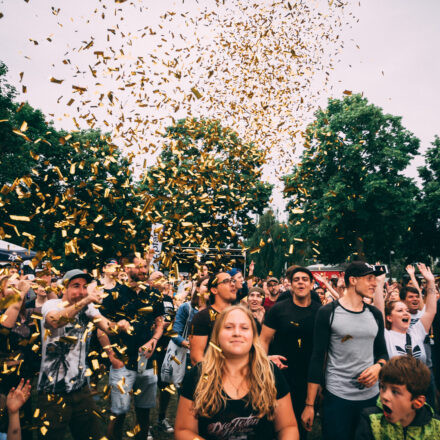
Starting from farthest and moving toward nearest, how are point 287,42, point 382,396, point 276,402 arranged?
1. point 287,42
2. point 382,396
3. point 276,402

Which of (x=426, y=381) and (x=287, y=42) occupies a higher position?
(x=287, y=42)

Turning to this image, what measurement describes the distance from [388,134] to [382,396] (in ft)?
100

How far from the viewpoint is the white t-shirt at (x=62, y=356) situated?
160 inches

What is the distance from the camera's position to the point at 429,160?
33125mm

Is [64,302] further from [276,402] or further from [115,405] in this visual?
[276,402]

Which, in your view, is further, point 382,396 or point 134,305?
point 134,305

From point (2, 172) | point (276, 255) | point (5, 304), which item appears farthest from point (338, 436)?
point (276, 255)

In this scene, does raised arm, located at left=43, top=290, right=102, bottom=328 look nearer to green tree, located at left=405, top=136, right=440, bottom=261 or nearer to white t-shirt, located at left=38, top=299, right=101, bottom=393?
white t-shirt, located at left=38, top=299, right=101, bottom=393

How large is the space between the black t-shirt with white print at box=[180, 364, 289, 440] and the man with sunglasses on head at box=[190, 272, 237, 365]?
5.54 ft

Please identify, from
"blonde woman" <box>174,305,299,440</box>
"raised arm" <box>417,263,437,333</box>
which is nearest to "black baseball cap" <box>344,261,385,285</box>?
"raised arm" <box>417,263,437,333</box>

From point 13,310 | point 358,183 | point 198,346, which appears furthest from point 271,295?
point 358,183

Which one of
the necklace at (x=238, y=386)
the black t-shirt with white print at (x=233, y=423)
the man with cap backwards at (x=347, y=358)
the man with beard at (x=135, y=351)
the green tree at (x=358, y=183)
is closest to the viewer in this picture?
the black t-shirt with white print at (x=233, y=423)

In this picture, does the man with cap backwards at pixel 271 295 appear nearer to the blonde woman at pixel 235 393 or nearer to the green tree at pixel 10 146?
the blonde woman at pixel 235 393

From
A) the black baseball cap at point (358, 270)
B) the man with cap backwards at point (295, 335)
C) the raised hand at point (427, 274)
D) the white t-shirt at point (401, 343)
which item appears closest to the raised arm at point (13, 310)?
the man with cap backwards at point (295, 335)
